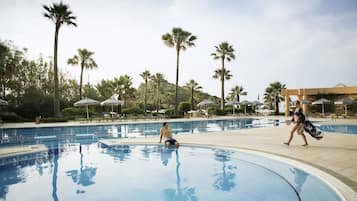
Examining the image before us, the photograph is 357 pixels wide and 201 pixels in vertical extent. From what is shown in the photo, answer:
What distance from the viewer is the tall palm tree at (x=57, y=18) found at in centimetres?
2123

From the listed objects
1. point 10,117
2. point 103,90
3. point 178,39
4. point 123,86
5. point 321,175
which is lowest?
point 321,175

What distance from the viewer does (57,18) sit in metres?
21.9

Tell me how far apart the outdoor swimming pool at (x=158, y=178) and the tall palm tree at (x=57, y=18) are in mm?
14293

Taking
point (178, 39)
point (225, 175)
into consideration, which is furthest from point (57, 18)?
point (225, 175)

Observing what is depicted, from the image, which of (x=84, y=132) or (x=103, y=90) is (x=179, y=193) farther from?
(x=103, y=90)

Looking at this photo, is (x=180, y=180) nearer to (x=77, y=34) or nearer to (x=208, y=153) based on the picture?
(x=208, y=153)

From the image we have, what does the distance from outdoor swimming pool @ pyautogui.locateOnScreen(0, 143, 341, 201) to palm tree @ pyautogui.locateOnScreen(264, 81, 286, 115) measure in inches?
1246

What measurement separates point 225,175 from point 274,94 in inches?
1355

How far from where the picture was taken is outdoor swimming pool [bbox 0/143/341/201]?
14.8 feet

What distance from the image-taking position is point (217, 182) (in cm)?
531

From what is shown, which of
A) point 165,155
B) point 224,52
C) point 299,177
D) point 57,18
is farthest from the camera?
point 224,52

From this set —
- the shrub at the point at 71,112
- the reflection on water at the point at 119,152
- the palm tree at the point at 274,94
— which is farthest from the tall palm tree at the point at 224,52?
the reflection on water at the point at 119,152

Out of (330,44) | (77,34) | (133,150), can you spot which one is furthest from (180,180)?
(77,34)

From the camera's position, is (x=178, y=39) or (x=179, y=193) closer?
(x=179, y=193)
